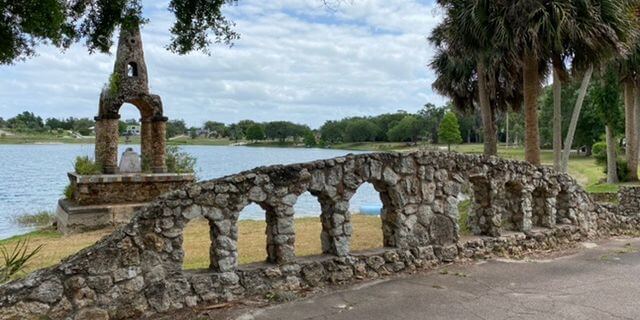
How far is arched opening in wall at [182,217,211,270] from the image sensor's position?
32.6 ft


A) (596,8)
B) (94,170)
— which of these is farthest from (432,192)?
(94,170)

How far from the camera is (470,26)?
1427 cm

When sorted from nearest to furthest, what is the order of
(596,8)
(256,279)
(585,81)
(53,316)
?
(53,316) → (256,279) → (596,8) → (585,81)

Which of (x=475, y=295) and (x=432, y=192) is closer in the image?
(x=475, y=295)

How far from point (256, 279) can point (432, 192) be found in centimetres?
290

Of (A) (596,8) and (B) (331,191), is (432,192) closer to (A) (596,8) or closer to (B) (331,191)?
(B) (331,191)

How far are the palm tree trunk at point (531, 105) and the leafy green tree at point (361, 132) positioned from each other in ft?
232

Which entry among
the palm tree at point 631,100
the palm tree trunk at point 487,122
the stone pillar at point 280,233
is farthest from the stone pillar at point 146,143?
the palm tree at point 631,100

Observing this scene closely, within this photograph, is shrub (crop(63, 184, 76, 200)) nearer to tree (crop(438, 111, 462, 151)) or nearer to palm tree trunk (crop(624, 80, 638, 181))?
palm tree trunk (crop(624, 80, 638, 181))

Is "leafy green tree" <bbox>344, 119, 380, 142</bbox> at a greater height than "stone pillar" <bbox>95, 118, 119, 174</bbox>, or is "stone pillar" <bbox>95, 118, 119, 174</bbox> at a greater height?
"leafy green tree" <bbox>344, 119, 380, 142</bbox>

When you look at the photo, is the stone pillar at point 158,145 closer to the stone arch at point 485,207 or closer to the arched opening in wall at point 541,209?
the stone arch at point 485,207

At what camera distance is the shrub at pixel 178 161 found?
772 inches

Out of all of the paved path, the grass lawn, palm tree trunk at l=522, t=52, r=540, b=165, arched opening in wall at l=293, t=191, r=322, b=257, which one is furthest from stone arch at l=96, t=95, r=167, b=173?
the paved path

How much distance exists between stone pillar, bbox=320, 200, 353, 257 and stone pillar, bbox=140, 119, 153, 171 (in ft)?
43.5
